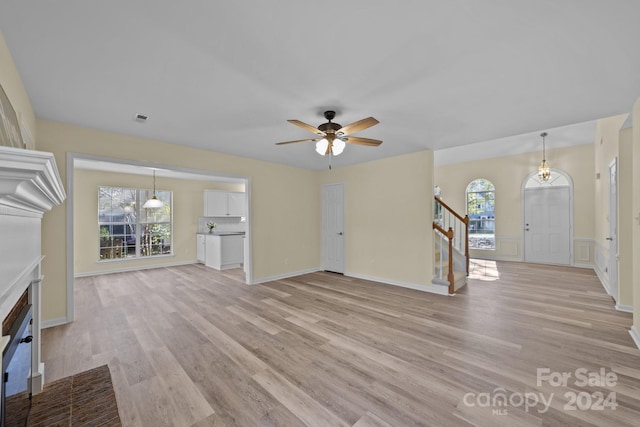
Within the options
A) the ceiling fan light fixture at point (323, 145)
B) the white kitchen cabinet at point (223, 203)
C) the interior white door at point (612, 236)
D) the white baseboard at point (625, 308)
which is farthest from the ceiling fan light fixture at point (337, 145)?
the white kitchen cabinet at point (223, 203)

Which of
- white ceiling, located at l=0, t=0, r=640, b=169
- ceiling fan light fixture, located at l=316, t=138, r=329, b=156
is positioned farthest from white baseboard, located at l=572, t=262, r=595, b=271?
ceiling fan light fixture, located at l=316, t=138, r=329, b=156

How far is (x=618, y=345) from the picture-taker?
2.58 m

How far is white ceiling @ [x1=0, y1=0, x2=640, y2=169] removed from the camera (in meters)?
1.57

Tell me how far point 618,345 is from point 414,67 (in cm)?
338

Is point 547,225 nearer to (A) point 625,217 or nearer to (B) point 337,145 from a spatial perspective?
(A) point 625,217

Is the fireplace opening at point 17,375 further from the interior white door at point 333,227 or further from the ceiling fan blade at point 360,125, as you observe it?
the interior white door at point 333,227

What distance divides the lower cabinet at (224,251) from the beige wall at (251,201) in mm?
1379

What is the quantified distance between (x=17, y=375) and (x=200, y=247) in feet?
20.3

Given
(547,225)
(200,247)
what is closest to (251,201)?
(200,247)

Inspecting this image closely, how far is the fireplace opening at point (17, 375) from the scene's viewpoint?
128 centimetres

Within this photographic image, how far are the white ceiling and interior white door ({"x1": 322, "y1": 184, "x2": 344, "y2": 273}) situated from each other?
2.98 meters

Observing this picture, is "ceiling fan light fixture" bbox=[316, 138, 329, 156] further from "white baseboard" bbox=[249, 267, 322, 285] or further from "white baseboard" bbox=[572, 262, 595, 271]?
"white baseboard" bbox=[572, 262, 595, 271]

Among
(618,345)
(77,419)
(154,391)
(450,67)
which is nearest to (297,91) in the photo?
(450,67)

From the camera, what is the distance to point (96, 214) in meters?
6.15
